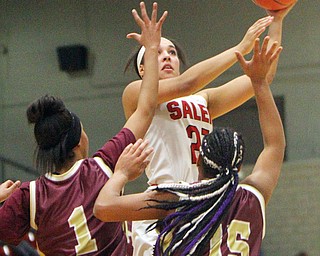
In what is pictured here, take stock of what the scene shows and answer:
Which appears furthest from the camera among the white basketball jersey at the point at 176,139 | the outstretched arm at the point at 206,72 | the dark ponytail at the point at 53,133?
the white basketball jersey at the point at 176,139

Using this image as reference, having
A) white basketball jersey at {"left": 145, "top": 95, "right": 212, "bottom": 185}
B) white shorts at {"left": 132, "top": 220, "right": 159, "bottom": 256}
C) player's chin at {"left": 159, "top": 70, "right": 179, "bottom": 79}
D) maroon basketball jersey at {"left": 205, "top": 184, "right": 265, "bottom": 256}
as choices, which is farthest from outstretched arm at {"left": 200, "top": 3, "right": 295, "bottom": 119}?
maroon basketball jersey at {"left": 205, "top": 184, "right": 265, "bottom": 256}

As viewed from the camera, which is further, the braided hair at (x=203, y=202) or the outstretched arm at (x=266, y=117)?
the outstretched arm at (x=266, y=117)

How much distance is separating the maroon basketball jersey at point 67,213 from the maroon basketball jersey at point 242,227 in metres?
0.48

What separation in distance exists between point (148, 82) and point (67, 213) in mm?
610

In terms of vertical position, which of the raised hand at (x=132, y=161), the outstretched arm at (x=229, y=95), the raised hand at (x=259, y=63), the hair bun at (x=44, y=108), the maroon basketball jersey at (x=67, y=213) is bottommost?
the maroon basketball jersey at (x=67, y=213)

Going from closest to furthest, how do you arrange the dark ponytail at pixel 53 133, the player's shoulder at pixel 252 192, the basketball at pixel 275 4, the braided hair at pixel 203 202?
the braided hair at pixel 203 202
the player's shoulder at pixel 252 192
the dark ponytail at pixel 53 133
the basketball at pixel 275 4

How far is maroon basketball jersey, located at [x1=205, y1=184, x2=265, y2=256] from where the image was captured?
260 centimetres

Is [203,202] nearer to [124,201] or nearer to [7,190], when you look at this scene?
[124,201]

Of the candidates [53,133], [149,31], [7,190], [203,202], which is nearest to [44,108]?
[53,133]

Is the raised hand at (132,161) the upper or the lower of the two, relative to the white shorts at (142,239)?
upper

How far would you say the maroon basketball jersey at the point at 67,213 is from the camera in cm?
288

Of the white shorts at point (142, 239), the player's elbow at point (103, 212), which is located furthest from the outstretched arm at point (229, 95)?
the player's elbow at point (103, 212)

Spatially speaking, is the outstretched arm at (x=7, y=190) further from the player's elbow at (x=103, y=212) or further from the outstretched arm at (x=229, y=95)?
the outstretched arm at (x=229, y=95)

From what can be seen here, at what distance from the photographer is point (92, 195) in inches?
114
